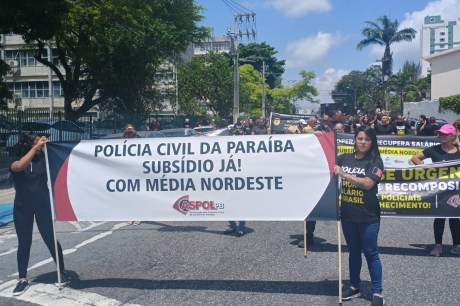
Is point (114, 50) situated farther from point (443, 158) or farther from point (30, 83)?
point (30, 83)

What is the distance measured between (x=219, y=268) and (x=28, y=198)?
2.41 meters

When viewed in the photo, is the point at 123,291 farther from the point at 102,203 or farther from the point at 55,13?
the point at 55,13

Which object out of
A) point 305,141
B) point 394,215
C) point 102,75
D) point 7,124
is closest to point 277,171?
point 305,141

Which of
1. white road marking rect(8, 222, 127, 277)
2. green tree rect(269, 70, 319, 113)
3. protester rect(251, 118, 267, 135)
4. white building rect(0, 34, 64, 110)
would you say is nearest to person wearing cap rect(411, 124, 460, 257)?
white road marking rect(8, 222, 127, 277)

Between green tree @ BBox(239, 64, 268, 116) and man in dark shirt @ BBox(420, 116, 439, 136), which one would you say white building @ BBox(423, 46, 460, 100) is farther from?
man in dark shirt @ BBox(420, 116, 439, 136)

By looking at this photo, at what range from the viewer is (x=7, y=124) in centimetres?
1662

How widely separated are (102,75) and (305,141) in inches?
1058

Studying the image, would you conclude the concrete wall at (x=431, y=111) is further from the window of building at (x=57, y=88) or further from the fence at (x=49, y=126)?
the window of building at (x=57, y=88)

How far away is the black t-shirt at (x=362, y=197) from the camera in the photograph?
5055 mm

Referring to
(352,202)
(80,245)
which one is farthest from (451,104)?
(352,202)

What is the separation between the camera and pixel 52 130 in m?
18.6

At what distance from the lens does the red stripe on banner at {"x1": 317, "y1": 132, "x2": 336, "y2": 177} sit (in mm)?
5488

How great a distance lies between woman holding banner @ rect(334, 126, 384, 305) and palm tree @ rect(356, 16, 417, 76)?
5414 cm

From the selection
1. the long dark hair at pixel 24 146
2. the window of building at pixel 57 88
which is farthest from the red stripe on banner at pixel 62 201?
the window of building at pixel 57 88
